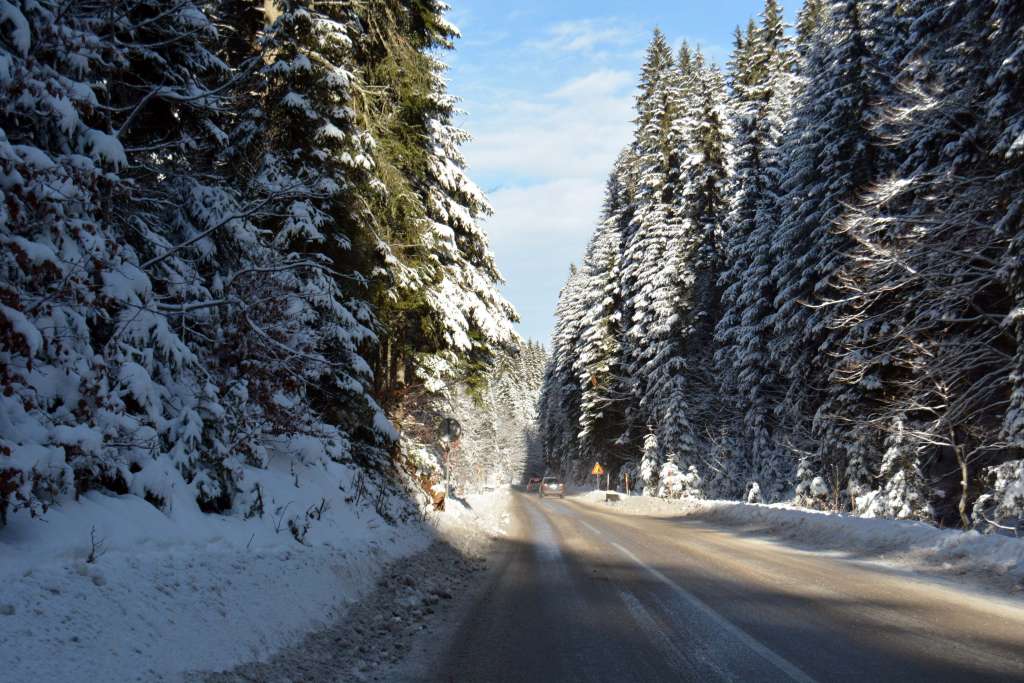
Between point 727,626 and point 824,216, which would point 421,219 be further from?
point 824,216

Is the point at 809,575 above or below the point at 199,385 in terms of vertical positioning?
below

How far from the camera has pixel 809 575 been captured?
9617mm

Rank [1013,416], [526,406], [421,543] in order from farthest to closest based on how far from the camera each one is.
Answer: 1. [526,406]
2. [1013,416]
3. [421,543]

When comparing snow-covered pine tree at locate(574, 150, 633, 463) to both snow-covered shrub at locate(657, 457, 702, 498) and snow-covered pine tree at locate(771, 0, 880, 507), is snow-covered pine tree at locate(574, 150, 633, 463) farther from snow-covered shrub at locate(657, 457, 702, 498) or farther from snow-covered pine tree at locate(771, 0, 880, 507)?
snow-covered pine tree at locate(771, 0, 880, 507)

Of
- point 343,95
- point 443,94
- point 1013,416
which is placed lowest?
point 1013,416

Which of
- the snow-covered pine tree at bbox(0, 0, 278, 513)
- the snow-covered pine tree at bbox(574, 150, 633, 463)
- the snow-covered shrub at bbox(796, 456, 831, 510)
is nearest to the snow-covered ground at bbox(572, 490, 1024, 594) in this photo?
the snow-covered shrub at bbox(796, 456, 831, 510)

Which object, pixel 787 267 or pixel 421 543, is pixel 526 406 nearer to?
pixel 787 267

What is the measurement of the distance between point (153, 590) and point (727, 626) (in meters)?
4.91

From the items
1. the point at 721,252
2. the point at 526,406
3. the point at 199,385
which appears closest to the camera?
the point at 199,385

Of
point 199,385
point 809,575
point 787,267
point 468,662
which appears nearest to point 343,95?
point 199,385

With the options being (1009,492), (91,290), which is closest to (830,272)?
(1009,492)

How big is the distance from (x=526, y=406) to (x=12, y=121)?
→ 4213 inches

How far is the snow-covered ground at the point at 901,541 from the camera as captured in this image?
919cm

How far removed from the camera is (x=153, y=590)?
4402mm
